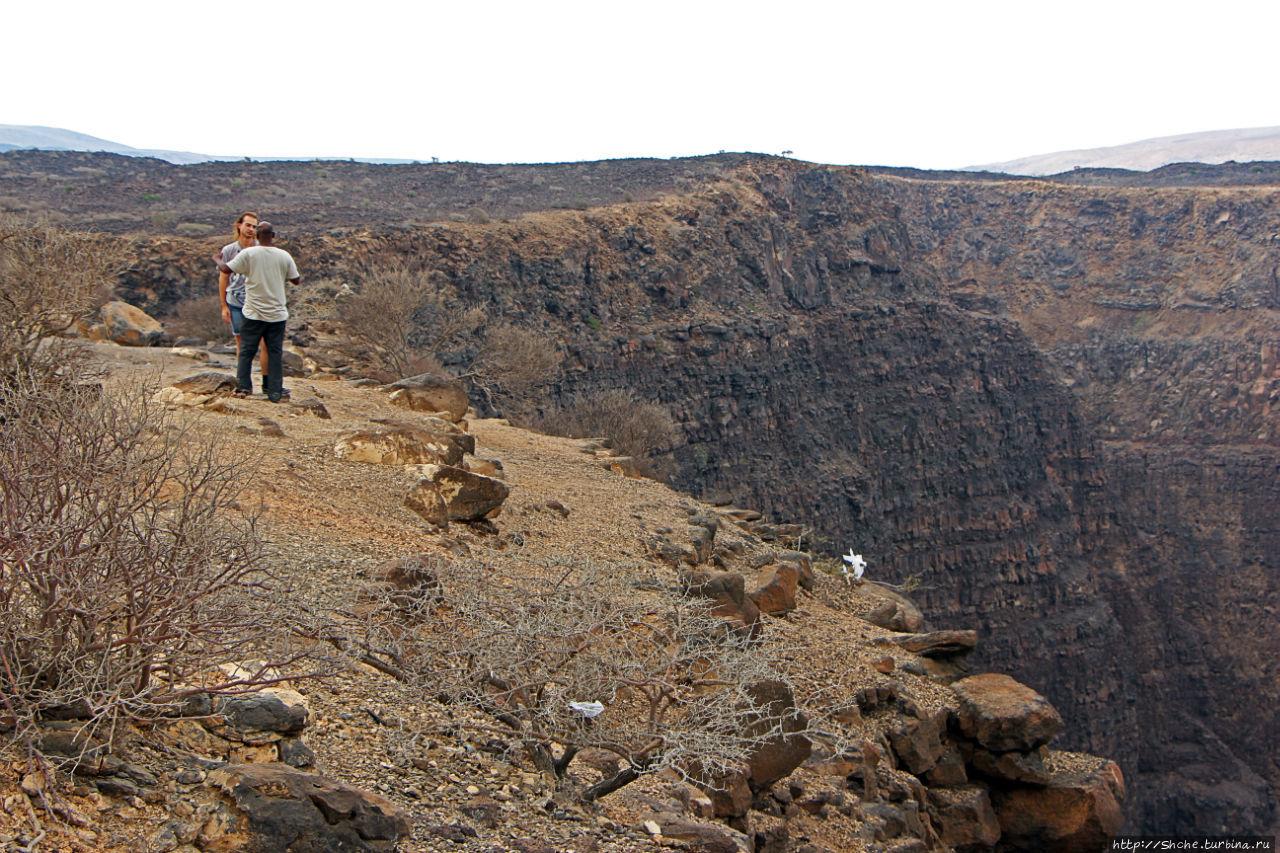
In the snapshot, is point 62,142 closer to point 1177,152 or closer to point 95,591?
point 95,591

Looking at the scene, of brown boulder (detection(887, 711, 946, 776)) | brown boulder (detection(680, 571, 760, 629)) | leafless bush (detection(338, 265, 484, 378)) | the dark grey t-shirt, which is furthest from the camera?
A: leafless bush (detection(338, 265, 484, 378))

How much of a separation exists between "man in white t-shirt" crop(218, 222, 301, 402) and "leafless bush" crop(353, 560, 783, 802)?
13.2 feet

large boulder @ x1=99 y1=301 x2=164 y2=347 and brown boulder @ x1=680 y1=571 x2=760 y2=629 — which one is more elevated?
large boulder @ x1=99 y1=301 x2=164 y2=347

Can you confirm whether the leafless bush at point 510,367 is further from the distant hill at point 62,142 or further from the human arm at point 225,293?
the distant hill at point 62,142

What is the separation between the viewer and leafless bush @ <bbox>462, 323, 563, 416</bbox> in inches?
801

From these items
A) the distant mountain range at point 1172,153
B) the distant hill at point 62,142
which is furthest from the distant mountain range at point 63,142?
the distant mountain range at point 1172,153

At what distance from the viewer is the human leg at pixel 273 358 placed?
7.71m

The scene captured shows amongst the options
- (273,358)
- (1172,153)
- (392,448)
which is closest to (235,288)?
(273,358)

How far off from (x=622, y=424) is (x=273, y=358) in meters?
13.6

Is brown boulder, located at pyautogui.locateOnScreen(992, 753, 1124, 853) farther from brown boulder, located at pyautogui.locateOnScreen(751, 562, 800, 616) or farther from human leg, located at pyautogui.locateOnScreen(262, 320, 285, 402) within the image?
human leg, located at pyautogui.locateOnScreen(262, 320, 285, 402)

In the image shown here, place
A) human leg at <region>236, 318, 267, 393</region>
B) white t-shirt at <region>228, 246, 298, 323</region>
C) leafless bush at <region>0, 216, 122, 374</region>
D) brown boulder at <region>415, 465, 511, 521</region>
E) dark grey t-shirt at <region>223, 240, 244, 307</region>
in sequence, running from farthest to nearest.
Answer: dark grey t-shirt at <region>223, 240, 244, 307</region> → human leg at <region>236, 318, 267, 393</region> → white t-shirt at <region>228, 246, 298, 323</region> → leafless bush at <region>0, 216, 122, 374</region> → brown boulder at <region>415, 465, 511, 521</region>

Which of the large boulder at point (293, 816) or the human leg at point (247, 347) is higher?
the human leg at point (247, 347)

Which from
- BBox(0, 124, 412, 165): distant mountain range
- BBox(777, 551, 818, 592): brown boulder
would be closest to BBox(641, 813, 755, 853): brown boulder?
BBox(777, 551, 818, 592): brown boulder

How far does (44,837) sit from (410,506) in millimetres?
3882
